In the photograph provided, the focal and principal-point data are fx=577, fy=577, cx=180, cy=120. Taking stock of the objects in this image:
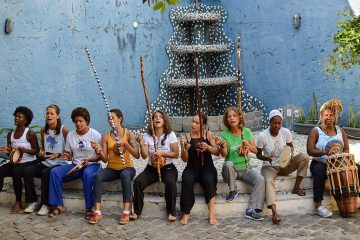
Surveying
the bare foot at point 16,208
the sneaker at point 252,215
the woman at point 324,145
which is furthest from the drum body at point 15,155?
the woman at point 324,145

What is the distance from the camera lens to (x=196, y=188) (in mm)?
6230

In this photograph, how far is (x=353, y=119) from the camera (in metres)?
9.16

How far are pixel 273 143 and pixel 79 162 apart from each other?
213cm

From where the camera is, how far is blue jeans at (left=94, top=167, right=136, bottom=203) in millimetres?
6020

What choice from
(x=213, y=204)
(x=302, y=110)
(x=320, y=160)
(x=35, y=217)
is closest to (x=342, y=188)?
(x=320, y=160)

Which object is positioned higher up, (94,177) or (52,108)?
(52,108)

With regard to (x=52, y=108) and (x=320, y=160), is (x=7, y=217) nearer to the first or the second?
(x=52, y=108)

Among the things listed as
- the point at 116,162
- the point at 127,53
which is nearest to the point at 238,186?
the point at 116,162

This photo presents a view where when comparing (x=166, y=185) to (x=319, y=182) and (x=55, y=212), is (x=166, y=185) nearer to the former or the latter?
(x=55, y=212)

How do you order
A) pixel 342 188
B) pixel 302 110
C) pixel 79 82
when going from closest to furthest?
pixel 342 188, pixel 79 82, pixel 302 110

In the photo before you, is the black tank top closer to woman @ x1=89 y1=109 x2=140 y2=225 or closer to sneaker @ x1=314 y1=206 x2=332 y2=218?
woman @ x1=89 y1=109 x2=140 y2=225

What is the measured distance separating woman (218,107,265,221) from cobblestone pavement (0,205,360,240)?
21 cm

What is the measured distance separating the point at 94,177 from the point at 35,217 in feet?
2.53

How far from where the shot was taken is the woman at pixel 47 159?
20.7 feet
